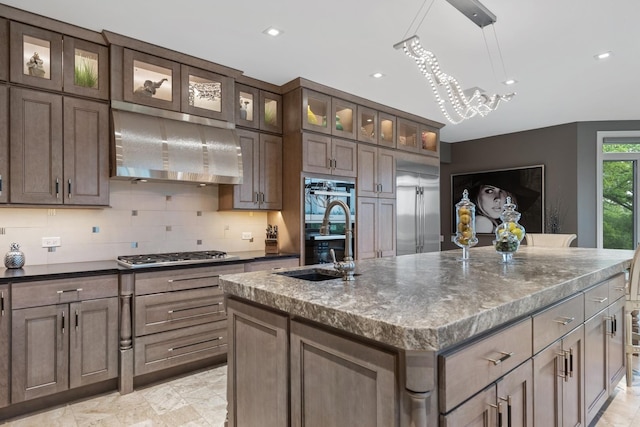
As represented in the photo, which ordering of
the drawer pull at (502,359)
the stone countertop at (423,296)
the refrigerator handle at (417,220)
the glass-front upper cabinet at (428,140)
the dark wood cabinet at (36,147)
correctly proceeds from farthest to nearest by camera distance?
the glass-front upper cabinet at (428,140) → the refrigerator handle at (417,220) → the dark wood cabinet at (36,147) → the drawer pull at (502,359) → the stone countertop at (423,296)

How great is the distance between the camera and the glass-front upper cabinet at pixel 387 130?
184 inches

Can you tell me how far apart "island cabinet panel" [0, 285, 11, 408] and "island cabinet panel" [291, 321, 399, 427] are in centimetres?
208

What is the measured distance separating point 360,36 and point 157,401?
313 centimetres

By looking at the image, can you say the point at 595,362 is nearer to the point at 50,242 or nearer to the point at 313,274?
the point at 313,274

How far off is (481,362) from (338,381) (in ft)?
1.48

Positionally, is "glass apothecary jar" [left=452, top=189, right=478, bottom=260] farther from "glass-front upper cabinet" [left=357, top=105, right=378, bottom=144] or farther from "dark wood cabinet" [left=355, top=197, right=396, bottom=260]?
"glass-front upper cabinet" [left=357, top=105, right=378, bottom=144]

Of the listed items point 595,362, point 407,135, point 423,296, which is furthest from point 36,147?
point 407,135

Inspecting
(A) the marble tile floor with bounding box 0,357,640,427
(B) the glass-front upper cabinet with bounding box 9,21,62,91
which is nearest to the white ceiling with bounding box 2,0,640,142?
(B) the glass-front upper cabinet with bounding box 9,21,62,91

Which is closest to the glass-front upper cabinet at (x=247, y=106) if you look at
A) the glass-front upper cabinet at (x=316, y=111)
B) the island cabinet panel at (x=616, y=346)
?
the glass-front upper cabinet at (x=316, y=111)

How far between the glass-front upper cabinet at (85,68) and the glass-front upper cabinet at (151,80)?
0.49 ft

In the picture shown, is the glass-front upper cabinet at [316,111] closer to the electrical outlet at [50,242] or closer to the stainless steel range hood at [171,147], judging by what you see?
the stainless steel range hood at [171,147]

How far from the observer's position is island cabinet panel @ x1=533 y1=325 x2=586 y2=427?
1481 millimetres

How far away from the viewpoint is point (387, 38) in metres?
2.94

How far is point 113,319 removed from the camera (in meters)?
2.69
